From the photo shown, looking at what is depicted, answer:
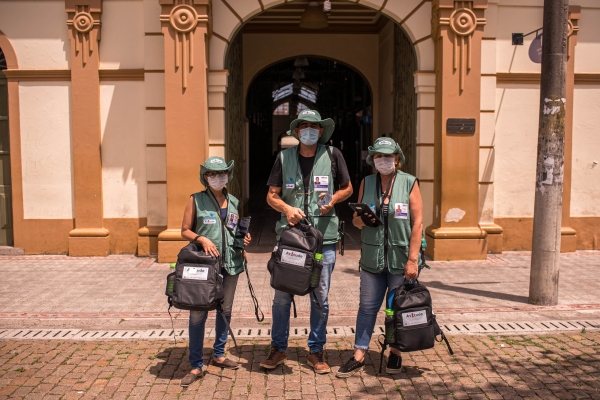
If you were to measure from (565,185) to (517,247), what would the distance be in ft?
3.93

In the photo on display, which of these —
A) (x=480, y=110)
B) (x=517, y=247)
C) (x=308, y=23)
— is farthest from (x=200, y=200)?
(x=308, y=23)

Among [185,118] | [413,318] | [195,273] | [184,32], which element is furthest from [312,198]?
[184,32]

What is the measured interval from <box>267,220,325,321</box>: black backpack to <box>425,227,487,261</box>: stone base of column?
507cm

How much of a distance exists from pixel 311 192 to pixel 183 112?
15.9ft

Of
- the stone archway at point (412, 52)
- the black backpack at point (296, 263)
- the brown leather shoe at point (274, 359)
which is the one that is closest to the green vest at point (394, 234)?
the black backpack at point (296, 263)

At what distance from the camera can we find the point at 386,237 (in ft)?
16.1

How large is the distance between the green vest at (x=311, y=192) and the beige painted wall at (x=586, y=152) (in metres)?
6.59

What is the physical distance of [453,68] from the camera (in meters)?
9.52

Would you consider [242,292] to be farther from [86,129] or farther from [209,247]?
[86,129]

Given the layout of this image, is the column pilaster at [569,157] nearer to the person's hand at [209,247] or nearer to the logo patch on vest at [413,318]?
the logo patch on vest at [413,318]

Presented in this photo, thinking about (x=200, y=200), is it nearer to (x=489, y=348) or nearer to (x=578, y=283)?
(x=489, y=348)

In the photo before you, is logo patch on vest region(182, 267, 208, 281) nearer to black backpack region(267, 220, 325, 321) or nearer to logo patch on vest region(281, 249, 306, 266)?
black backpack region(267, 220, 325, 321)

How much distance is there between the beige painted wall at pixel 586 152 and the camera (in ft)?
33.4

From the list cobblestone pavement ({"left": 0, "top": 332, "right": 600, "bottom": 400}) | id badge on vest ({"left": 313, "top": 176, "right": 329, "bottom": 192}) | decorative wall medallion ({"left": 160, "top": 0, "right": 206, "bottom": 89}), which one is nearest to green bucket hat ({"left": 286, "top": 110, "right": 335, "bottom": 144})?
id badge on vest ({"left": 313, "top": 176, "right": 329, "bottom": 192})
